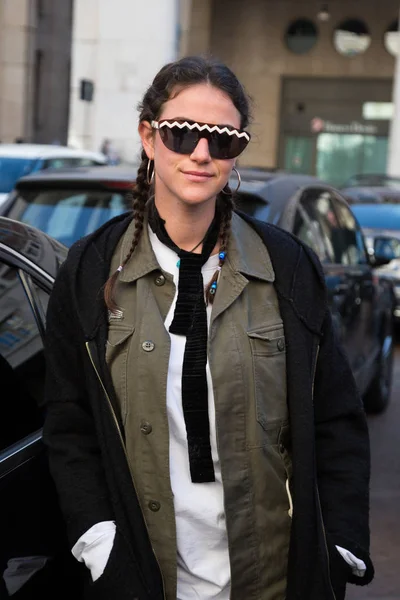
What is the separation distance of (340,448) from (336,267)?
13.8 feet

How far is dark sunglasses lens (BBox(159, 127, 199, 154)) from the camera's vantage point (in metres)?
2.45

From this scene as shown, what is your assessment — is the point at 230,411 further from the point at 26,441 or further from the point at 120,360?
the point at 26,441

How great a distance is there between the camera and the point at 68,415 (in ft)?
8.25

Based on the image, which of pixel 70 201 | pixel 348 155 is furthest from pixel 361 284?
pixel 348 155

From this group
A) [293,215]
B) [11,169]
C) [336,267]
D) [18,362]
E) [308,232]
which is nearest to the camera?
[18,362]

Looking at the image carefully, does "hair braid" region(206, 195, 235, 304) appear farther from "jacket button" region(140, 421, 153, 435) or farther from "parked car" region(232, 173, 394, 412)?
"parked car" region(232, 173, 394, 412)

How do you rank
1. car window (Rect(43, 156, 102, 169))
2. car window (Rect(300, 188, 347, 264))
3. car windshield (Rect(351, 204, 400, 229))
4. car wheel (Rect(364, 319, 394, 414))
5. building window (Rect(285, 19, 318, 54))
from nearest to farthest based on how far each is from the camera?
car window (Rect(300, 188, 347, 264)) < car wheel (Rect(364, 319, 394, 414)) < car windshield (Rect(351, 204, 400, 229)) < car window (Rect(43, 156, 102, 169)) < building window (Rect(285, 19, 318, 54))

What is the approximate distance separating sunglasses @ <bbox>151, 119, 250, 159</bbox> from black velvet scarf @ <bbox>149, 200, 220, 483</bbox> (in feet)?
0.73

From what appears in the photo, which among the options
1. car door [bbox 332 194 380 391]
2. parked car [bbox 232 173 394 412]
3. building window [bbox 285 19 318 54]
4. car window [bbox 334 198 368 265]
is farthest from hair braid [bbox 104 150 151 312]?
building window [bbox 285 19 318 54]

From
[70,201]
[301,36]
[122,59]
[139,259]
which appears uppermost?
[301,36]

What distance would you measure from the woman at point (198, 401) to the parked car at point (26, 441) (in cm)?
17

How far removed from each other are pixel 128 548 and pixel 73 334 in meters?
0.50

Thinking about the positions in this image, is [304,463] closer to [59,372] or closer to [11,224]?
[59,372]

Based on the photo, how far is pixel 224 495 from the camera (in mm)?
2377
